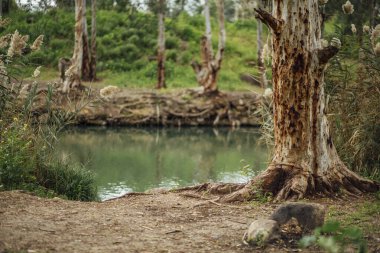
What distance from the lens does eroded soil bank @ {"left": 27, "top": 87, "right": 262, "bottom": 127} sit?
67.9ft

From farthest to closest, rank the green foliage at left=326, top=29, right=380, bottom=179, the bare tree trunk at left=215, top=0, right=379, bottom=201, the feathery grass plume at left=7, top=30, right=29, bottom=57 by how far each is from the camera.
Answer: the green foliage at left=326, top=29, right=380, bottom=179 → the feathery grass plume at left=7, top=30, right=29, bottom=57 → the bare tree trunk at left=215, top=0, right=379, bottom=201

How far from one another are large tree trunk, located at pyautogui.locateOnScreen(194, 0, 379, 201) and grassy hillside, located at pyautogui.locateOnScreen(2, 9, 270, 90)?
18.4 meters

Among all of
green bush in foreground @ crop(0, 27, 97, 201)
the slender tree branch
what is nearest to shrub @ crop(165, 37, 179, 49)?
green bush in foreground @ crop(0, 27, 97, 201)

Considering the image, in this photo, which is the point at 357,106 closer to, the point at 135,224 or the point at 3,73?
the point at 135,224

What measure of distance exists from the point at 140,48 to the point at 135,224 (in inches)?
984

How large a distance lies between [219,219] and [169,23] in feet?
89.1

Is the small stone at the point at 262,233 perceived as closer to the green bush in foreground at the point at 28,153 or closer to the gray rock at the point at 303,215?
the gray rock at the point at 303,215

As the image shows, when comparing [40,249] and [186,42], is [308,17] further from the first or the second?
[186,42]

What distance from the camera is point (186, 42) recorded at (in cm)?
3153

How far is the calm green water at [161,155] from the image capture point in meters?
11.3

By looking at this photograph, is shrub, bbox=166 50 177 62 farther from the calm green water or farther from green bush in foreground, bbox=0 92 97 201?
green bush in foreground, bbox=0 92 97 201

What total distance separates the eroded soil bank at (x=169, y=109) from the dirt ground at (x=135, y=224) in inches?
530

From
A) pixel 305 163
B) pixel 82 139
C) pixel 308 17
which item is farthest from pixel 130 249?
pixel 82 139

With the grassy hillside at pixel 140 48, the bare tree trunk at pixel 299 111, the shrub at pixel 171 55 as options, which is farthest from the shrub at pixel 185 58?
the bare tree trunk at pixel 299 111
